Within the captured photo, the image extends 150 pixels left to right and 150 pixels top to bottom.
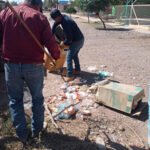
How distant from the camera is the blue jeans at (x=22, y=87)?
7.62 ft

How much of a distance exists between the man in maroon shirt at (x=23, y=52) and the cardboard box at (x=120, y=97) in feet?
5.41

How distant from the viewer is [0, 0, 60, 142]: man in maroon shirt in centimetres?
218

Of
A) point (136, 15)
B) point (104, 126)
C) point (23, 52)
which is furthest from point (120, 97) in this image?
point (136, 15)

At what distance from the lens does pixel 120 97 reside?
3.63 m

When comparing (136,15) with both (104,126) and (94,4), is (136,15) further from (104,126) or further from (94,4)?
(104,126)

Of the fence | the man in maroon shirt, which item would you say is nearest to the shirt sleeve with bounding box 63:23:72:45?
the man in maroon shirt

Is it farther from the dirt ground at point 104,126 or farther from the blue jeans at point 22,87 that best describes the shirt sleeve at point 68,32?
the blue jeans at point 22,87

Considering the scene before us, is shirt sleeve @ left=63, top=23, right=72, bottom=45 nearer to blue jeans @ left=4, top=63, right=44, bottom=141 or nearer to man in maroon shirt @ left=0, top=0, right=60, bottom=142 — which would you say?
man in maroon shirt @ left=0, top=0, right=60, bottom=142

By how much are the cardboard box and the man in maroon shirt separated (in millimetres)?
1648

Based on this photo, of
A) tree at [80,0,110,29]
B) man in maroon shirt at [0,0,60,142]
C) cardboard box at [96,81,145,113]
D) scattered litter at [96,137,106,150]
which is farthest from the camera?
tree at [80,0,110,29]

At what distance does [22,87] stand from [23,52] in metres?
0.50

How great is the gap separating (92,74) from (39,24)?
3.60 m

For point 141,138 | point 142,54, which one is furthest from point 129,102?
point 142,54

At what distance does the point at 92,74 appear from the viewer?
5633mm
